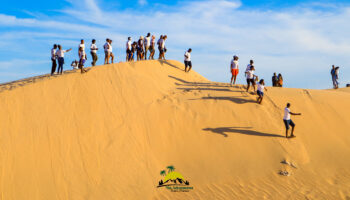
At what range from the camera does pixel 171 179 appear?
8.45 metres

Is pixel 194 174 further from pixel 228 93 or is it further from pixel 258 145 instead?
pixel 228 93

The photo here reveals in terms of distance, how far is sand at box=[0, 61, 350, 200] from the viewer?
8.13 metres

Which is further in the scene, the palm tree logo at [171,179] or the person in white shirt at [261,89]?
the person in white shirt at [261,89]

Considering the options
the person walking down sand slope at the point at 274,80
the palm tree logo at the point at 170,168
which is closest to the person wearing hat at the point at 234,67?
the person walking down sand slope at the point at 274,80

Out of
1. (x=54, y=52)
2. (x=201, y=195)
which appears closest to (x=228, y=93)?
(x=201, y=195)

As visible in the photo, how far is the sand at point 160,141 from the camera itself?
26.7 feet

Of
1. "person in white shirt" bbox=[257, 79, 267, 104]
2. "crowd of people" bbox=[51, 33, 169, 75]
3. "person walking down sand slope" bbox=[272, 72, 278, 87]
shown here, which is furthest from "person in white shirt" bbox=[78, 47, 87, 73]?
"person walking down sand slope" bbox=[272, 72, 278, 87]

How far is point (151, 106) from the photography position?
10.9 meters

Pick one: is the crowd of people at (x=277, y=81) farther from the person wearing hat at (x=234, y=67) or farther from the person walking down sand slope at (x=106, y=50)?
the person walking down sand slope at (x=106, y=50)

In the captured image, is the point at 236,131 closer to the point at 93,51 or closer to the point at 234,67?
the point at 234,67

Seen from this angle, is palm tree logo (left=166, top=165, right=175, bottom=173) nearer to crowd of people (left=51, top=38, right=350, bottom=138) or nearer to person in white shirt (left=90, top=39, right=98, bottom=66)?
crowd of people (left=51, top=38, right=350, bottom=138)

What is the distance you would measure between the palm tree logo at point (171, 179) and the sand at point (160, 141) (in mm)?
144

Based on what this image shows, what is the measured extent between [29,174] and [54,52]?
231 inches

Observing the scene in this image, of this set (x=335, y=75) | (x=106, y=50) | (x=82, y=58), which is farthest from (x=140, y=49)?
(x=335, y=75)
